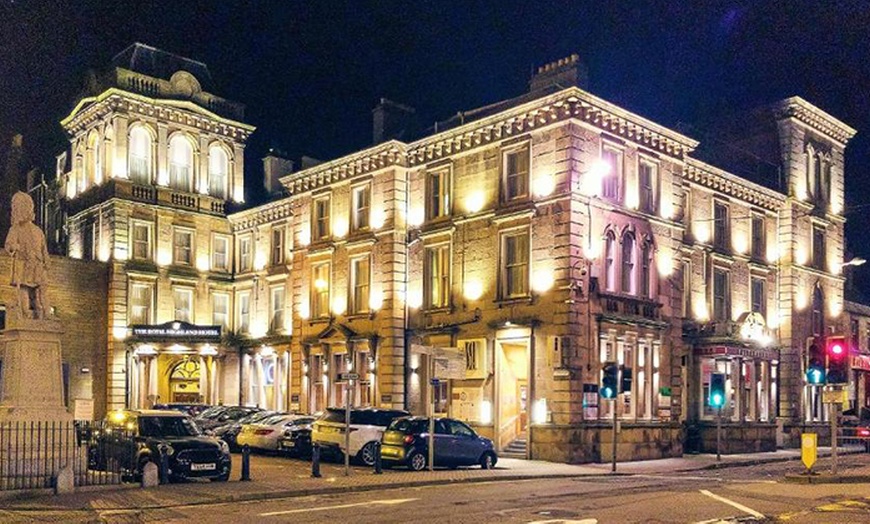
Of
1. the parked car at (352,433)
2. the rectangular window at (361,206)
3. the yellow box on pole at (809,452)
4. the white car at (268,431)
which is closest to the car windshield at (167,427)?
the parked car at (352,433)

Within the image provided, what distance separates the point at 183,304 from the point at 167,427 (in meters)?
28.3

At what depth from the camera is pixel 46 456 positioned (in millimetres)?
19719

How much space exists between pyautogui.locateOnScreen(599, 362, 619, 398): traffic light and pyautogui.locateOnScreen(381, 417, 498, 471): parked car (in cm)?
397

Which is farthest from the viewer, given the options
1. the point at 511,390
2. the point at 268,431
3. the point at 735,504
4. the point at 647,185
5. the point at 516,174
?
the point at 647,185

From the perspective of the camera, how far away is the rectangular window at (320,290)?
41.6 meters

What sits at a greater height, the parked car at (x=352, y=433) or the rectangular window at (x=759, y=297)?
the rectangular window at (x=759, y=297)

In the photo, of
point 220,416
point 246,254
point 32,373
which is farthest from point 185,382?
point 32,373

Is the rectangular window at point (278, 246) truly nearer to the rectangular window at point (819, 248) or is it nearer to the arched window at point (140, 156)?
the arched window at point (140, 156)

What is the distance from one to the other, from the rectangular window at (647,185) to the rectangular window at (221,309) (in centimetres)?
2572

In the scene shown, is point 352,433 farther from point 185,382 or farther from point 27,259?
point 185,382

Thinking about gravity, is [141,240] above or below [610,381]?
above

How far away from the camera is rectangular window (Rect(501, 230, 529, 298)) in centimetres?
3322

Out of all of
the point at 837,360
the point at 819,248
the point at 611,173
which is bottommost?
the point at 837,360

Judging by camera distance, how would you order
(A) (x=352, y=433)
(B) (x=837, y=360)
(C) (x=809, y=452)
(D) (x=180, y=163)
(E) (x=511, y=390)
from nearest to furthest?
(C) (x=809, y=452) → (B) (x=837, y=360) → (A) (x=352, y=433) → (E) (x=511, y=390) → (D) (x=180, y=163)
